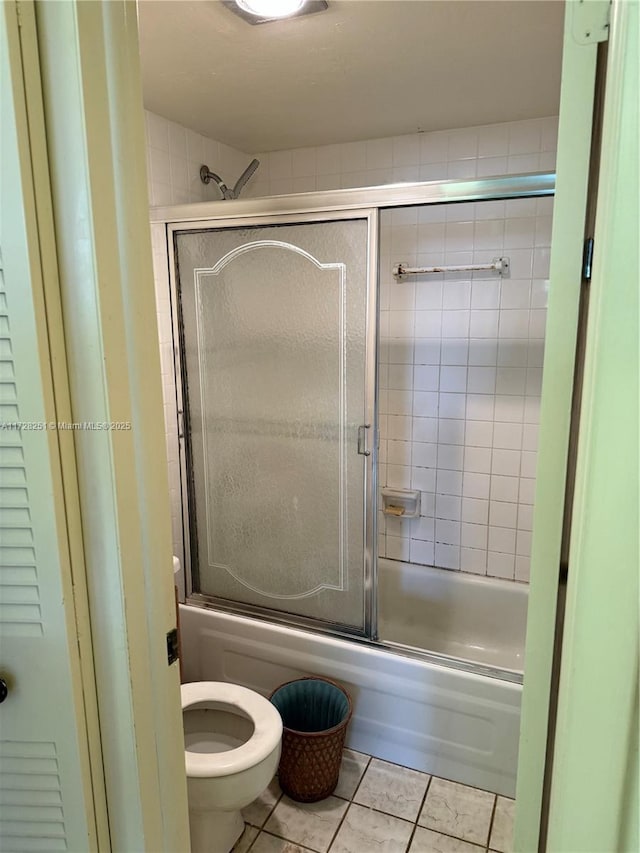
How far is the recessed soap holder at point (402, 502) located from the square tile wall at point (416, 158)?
1466 millimetres

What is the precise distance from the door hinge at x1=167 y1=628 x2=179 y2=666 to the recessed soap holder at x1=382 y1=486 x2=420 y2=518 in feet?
6.12

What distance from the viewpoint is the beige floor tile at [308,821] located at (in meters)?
1.68

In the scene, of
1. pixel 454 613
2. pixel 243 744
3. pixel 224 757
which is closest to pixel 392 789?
pixel 243 744

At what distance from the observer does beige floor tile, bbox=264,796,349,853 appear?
168 cm

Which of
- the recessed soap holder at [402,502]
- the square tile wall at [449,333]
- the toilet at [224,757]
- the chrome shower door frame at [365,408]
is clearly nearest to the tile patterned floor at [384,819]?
the toilet at [224,757]

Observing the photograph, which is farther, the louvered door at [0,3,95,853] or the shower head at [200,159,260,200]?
the shower head at [200,159,260,200]

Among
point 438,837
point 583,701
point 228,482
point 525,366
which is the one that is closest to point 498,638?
point 438,837

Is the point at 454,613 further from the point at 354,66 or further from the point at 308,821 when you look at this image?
Answer: the point at 354,66

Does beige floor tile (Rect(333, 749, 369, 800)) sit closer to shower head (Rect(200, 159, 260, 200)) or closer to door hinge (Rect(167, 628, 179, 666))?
door hinge (Rect(167, 628, 179, 666))

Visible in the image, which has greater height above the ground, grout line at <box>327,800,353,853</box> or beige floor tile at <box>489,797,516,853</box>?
beige floor tile at <box>489,797,516,853</box>

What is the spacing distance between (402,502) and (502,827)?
136 cm

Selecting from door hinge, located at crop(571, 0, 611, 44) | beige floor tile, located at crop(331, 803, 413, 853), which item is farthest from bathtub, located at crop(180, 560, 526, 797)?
door hinge, located at crop(571, 0, 611, 44)

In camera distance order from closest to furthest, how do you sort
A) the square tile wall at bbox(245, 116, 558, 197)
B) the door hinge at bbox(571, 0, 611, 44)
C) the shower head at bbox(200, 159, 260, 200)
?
the door hinge at bbox(571, 0, 611, 44) < the square tile wall at bbox(245, 116, 558, 197) < the shower head at bbox(200, 159, 260, 200)

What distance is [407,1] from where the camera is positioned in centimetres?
138
